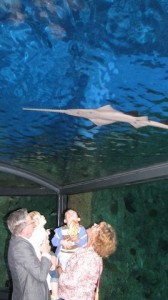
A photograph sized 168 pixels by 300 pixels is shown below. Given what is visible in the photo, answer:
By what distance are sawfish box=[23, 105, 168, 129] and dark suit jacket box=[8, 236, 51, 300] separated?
144cm

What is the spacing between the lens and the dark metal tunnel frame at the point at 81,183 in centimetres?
428

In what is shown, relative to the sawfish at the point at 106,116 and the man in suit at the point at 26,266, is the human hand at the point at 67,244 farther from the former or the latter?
the sawfish at the point at 106,116

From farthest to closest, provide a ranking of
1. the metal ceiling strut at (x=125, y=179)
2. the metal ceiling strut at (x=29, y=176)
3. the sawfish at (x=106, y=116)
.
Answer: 1. the metal ceiling strut at (x=29, y=176)
2. the metal ceiling strut at (x=125, y=179)
3. the sawfish at (x=106, y=116)

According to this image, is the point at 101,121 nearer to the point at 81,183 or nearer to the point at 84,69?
the point at 84,69

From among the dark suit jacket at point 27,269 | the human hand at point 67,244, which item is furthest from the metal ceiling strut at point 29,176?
the dark suit jacket at point 27,269

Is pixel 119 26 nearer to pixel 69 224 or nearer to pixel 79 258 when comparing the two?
pixel 79 258

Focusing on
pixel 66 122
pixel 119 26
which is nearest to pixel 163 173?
pixel 66 122

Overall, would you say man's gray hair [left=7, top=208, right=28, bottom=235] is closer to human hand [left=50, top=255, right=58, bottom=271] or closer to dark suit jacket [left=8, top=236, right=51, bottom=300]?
dark suit jacket [left=8, top=236, right=51, bottom=300]

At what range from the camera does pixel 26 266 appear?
3.09 meters

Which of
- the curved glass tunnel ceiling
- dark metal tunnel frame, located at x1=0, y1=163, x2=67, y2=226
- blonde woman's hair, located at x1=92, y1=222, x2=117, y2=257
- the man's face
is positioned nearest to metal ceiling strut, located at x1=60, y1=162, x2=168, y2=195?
the curved glass tunnel ceiling

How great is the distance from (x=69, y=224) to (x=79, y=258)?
1098mm

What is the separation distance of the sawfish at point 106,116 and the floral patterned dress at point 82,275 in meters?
1.48

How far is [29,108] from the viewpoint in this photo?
3168 millimetres

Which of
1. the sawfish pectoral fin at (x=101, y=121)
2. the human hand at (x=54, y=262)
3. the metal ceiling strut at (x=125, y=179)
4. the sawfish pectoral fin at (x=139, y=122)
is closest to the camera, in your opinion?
the sawfish pectoral fin at (x=139, y=122)
